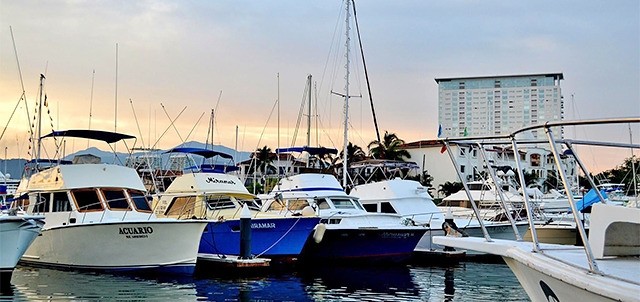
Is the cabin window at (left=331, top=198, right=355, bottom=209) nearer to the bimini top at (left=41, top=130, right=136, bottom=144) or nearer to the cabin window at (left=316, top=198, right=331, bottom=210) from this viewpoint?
the cabin window at (left=316, top=198, right=331, bottom=210)

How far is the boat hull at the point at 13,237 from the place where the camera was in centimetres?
1630

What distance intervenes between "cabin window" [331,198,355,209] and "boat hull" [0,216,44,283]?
36.4ft

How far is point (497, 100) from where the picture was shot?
4316 inches

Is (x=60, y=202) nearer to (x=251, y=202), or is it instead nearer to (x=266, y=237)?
(x=266, y=237)

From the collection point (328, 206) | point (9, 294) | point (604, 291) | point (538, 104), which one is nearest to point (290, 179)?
point (328, 206)

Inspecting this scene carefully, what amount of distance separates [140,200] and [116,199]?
2.89ft

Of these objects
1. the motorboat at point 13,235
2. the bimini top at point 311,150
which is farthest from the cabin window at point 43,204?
the bimini top at point 311,150

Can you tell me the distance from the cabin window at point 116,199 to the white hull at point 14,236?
428cm

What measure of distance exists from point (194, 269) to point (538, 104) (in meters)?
93.5

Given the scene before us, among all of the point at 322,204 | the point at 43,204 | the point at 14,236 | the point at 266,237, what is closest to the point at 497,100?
the point at 322,204

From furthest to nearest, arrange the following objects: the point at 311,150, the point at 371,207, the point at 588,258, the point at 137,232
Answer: the point at 311,150, the point at 371,207, the point at 137,232, the point at 588,258

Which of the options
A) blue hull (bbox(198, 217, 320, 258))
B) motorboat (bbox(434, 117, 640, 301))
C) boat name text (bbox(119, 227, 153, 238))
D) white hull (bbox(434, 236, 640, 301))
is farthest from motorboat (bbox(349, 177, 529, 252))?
motorboat (bbox(434, 117, 640, 301))

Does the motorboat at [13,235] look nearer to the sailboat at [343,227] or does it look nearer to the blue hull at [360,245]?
the sailboat at [343,227]

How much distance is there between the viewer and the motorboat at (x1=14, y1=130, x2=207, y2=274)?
63.3ft
